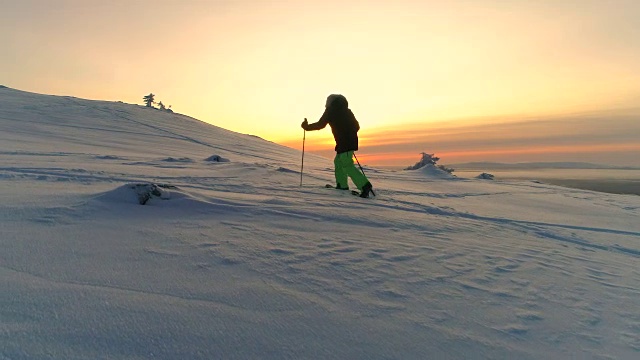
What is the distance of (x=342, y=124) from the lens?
7418 millimetres

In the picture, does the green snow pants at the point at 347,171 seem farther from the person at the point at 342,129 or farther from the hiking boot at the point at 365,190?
the hiking boot at the point at 365,190

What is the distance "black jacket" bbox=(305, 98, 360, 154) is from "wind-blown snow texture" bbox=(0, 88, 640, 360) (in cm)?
207

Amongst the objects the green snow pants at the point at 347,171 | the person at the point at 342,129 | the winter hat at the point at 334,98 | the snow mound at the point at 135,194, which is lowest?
the snow mound at the point at 135,194

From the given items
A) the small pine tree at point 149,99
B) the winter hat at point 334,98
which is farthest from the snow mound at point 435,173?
the small pine tree at point 149,99

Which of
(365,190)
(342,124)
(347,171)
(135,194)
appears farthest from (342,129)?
(135,194)

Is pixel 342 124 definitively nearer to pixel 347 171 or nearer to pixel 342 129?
pixel 342 129

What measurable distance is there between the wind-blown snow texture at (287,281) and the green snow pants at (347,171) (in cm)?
139

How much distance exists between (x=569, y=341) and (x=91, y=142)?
14.5 meters

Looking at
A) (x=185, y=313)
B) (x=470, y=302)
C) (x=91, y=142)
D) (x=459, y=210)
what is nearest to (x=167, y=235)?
(x=185, y=313)

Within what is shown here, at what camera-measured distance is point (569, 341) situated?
2266mm

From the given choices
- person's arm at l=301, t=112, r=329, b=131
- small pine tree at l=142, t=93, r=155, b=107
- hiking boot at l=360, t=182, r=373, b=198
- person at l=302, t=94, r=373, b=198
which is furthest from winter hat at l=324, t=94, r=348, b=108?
small pine tree at l=142, t=93, r=155, b=107

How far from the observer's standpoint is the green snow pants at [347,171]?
→ 7008 millimetres

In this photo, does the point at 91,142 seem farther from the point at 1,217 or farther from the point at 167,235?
the point at 167,235

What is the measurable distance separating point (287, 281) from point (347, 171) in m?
4.87
